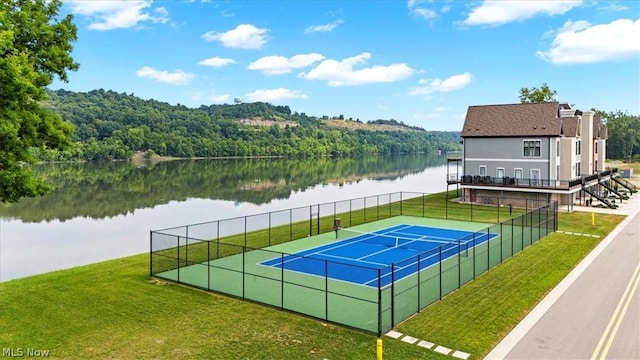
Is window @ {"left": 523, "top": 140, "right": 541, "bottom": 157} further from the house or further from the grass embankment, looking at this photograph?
the grass embankment

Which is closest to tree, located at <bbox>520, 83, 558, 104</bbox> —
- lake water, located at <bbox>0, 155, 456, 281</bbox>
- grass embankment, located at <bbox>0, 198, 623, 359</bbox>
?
lake water, located at <bbox>0, 155, 456, 281</bbox>

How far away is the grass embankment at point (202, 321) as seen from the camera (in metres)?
13.9

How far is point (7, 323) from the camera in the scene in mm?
15867

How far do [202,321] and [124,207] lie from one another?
1557 inches

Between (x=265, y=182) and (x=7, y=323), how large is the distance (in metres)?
65.5

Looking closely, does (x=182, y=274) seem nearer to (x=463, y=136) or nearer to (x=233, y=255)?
(x=233, y=255)

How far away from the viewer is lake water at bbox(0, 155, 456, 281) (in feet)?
103

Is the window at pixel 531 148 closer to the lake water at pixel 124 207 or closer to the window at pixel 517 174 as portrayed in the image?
the window at pixel 517 174

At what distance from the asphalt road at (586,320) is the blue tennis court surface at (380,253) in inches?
152

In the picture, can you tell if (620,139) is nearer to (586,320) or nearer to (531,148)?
(531,148)

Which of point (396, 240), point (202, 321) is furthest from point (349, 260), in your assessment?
point (202, 321)

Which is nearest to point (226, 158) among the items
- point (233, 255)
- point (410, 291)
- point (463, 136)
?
point (463, 136)

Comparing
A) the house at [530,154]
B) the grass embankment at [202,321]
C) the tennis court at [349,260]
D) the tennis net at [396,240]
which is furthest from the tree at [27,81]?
the house at [530,154]

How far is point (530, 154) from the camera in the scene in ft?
150
